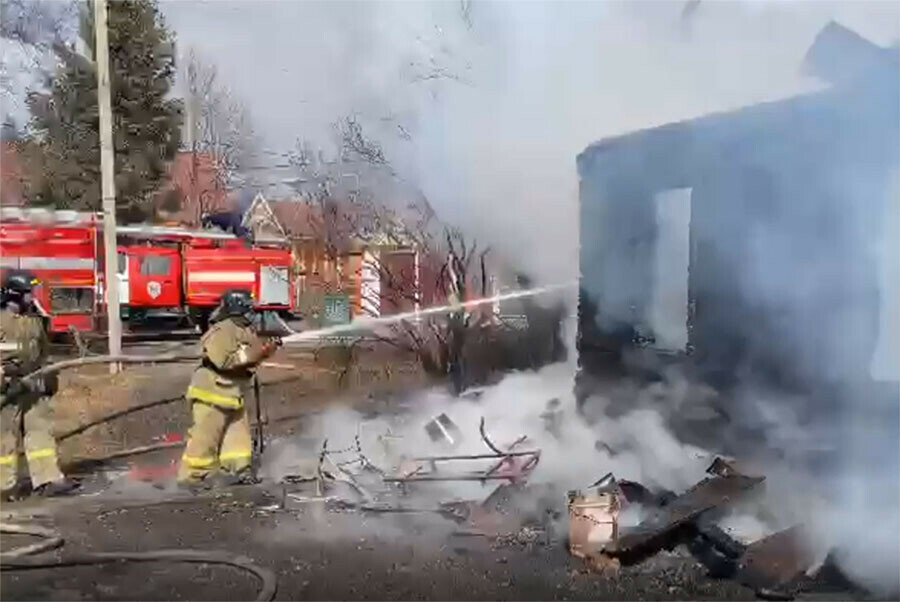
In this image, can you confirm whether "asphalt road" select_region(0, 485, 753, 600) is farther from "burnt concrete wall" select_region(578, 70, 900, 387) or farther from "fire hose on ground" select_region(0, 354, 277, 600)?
"burnt concrete wall" select_region(578, 70, 900, 387)

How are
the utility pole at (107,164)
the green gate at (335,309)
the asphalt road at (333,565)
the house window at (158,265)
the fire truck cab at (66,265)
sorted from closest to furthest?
the asphalt road at (333,565) < the utility pole at (107,164) < the green gate at (335,309) < the fire truck cab at (66,265) < the house window at (158,265)

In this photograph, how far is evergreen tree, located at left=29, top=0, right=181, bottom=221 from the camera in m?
13.6

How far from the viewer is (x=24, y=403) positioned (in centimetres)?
562

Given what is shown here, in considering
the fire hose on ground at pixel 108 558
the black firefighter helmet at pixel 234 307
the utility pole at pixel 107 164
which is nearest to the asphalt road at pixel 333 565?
the fire hose on ground at pixel 108 558

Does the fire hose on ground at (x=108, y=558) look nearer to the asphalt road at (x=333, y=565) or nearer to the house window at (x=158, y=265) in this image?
the asphalt road at (x=333, y=565)

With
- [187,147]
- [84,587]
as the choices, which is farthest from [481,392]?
[187,147]

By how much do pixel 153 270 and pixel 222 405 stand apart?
8.80 metres

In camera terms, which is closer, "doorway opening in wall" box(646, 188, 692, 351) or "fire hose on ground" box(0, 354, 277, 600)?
"fire hose on ground" box(0, 354, 277, 600)

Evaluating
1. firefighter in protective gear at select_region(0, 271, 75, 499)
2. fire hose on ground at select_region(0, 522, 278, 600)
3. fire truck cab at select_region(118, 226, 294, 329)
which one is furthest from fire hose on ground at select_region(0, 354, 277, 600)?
fire truck cab at select_region(118, 226, 294, 329)

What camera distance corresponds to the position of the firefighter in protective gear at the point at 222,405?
19.6 ft

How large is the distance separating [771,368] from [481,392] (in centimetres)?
233

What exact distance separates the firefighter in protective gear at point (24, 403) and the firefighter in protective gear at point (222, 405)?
0.77 m

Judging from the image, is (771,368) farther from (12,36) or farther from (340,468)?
(12,36)

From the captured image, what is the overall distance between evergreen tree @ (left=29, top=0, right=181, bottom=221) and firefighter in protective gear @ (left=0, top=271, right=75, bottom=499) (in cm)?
786
